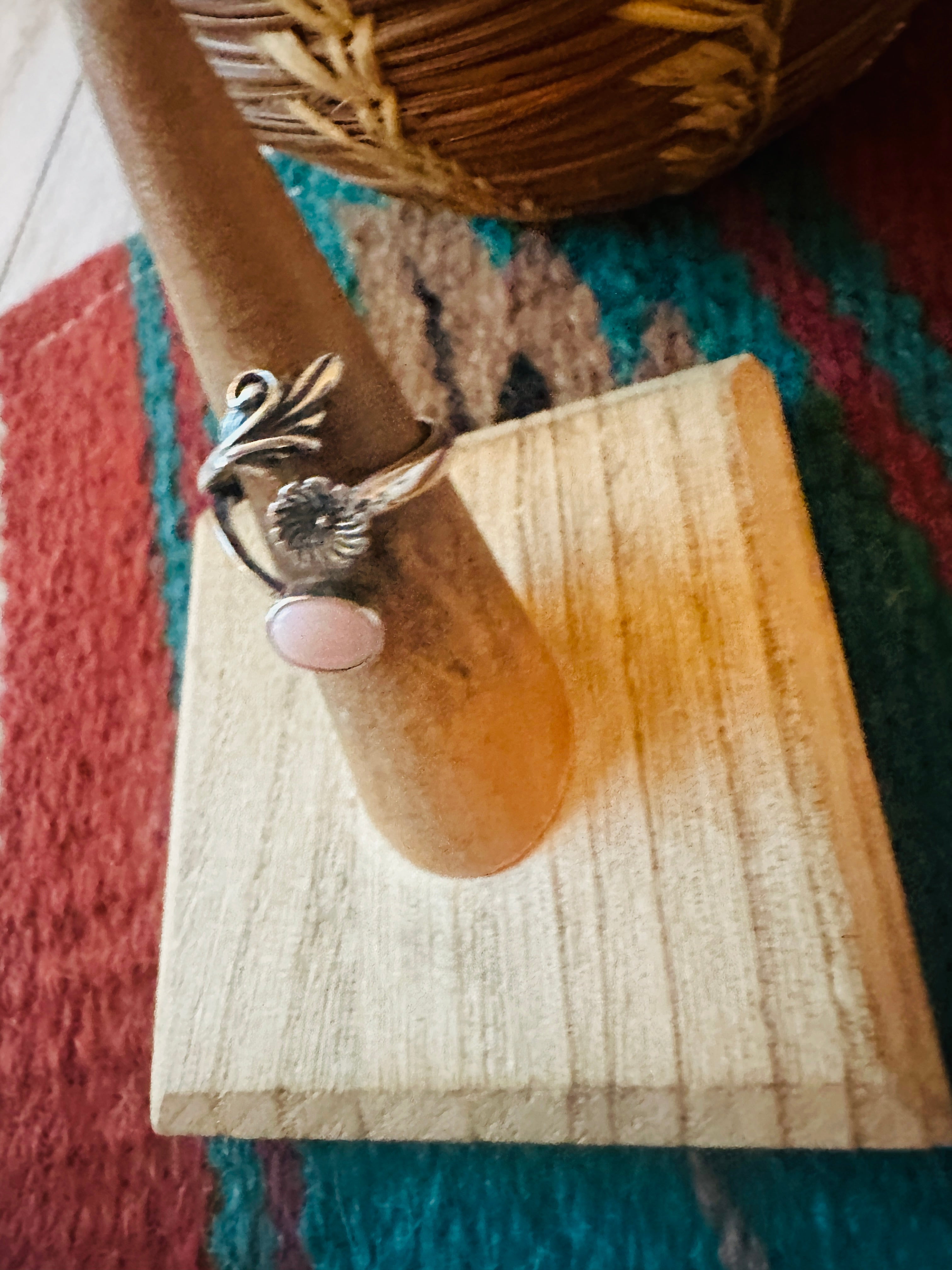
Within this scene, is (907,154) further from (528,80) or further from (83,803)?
(83,803)

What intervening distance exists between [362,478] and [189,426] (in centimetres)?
43

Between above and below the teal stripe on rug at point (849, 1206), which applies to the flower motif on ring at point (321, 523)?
above

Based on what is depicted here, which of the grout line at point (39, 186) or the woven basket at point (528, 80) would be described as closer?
the woven basket at point (528, 80)

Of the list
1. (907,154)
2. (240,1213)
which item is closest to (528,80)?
(907,154)

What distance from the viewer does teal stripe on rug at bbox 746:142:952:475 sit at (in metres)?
0.48

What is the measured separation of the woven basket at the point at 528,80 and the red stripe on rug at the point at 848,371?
80 millimetres

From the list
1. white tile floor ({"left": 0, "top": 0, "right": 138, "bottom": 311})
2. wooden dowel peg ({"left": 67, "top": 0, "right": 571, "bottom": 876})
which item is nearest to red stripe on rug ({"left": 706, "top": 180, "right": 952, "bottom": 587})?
wooden dowel peg ({"left": 67, "top": 0, "right": 571, "bottom": 876})

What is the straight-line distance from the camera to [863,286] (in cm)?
51

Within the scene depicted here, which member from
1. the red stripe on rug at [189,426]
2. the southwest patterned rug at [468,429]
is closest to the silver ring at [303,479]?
the southwest patterned rug at [468,429]

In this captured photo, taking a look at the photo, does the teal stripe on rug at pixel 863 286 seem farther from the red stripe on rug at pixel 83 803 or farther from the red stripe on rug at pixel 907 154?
the red stripe on rug at pixel 83 803

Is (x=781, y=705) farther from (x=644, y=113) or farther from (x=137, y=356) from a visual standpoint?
(x=137, y=356)

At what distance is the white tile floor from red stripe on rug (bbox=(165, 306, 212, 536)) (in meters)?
0.15

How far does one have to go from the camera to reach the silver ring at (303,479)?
248 mm

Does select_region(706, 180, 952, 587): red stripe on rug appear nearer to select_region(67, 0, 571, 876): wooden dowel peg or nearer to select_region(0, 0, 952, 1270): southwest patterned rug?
select_region(0, 0, 952, 1270): southwest patterned rug
